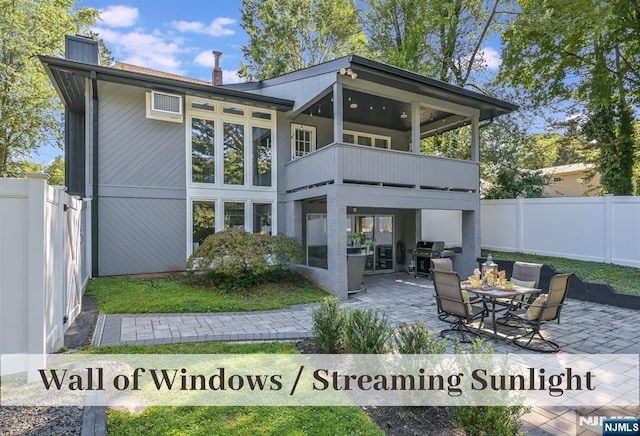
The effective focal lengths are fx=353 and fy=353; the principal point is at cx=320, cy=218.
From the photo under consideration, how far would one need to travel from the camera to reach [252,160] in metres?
11.3

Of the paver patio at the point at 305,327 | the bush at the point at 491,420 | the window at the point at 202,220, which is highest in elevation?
the window at the point at 202,220

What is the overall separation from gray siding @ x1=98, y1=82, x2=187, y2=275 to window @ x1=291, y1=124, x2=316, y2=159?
11.6ft

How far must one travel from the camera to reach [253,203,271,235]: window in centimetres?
1127

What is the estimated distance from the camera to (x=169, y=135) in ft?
33.1

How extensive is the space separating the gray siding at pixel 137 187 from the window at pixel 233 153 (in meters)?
1.24

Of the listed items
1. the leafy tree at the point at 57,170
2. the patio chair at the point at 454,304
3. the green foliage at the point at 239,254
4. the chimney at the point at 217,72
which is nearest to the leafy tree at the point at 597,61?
the patio chair at the point at 454,304

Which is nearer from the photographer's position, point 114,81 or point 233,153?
point 114,81

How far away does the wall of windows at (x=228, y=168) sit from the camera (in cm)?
1039

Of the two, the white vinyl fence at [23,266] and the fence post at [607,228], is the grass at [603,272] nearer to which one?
the fence post at [607,228]

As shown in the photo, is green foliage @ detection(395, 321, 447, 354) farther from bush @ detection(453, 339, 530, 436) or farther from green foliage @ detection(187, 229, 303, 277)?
green foliage @ detection(187, 229, 303, 277)

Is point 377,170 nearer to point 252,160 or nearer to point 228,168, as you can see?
point 252,160

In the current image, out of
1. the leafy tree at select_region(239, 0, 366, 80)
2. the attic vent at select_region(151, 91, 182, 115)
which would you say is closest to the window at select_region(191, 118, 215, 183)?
the attic vent at select_region(151, 91, 182, 115)

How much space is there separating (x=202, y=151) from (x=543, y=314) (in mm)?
9328

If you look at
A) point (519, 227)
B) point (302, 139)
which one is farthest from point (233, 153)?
point (519, 227)
